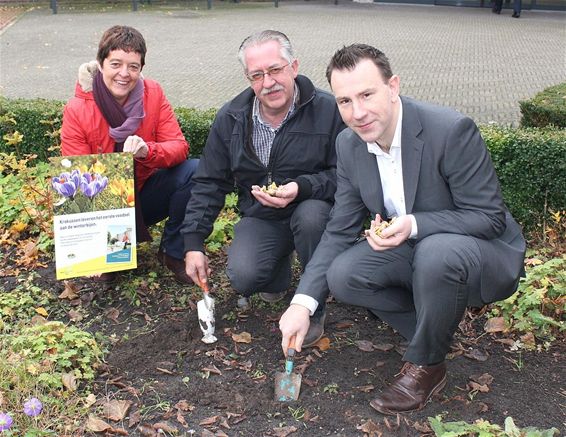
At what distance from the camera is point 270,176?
11.7 feet

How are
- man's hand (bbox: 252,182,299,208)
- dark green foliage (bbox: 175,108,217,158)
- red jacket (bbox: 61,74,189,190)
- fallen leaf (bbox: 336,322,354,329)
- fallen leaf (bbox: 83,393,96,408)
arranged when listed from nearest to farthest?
1. fallen leaf (bbox: 83,393,96,408)
2. man's hand (bbox: 252,182,299,208)
3. fallen leaf (bbox: 336,322,354,329)
4. red jacket (bbox: 61,74,189,190)
5. dark green foliage (bbox: 175,108,217,158)

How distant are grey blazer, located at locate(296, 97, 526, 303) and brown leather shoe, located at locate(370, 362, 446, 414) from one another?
38cm

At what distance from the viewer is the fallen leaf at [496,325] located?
3529mm

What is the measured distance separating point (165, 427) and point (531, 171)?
2825 millimetres

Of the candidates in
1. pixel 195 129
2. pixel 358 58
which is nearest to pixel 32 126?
pixel 195 129

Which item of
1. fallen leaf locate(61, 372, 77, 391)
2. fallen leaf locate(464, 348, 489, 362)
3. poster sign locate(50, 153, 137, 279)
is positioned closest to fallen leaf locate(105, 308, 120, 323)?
poster sign locate(50, 153, 137, 279)

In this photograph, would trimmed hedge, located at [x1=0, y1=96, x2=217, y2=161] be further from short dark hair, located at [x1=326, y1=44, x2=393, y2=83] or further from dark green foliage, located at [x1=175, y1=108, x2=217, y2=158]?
short dark hair, located at [x1=326, y1=44, x2=393, y2=83]

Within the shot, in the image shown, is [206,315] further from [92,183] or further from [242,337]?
[92,183]

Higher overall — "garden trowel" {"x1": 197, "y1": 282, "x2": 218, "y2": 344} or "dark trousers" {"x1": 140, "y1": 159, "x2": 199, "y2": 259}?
"dark trousers" {"x1": 140, "y1": 159, "x2": 199, "y2": 259}

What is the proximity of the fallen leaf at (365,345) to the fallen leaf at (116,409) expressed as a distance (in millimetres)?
1124

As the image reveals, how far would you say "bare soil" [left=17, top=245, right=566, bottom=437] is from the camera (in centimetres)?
288

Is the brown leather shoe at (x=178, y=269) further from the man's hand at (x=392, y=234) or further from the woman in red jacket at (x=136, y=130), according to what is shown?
the man's hand at (x=392, y=234)

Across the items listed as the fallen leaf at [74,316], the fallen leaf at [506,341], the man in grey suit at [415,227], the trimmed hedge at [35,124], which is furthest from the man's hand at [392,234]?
the trimmed hedge at [35,124]

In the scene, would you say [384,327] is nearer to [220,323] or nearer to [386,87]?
[220,323]
